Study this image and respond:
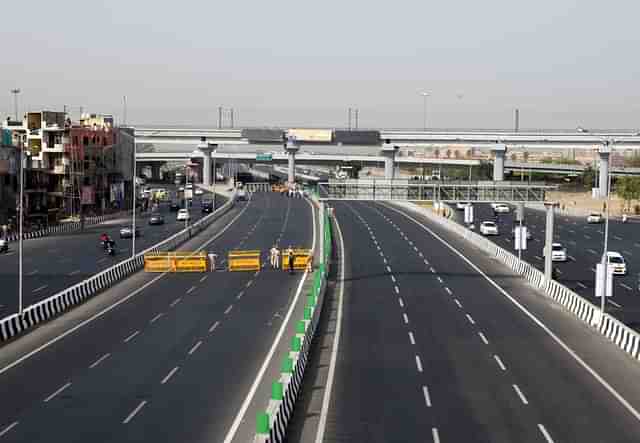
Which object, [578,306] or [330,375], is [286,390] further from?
[578,306]

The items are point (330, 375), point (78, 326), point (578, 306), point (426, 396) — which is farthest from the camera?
point (578, 306)

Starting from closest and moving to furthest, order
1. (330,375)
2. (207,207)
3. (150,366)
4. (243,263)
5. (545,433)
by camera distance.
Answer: (545,433), (330,375), (150,366), (243,263), (207,207)

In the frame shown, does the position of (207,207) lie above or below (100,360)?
above

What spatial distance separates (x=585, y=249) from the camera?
7381cm

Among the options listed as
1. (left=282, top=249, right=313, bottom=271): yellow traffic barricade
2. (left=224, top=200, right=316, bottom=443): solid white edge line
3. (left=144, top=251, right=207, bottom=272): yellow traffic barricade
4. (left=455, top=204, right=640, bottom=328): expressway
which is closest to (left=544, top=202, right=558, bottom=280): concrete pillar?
(left=455, top=204, right=640, bottom=328): expressway

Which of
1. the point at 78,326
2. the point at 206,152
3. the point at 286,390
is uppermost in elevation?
the point at 206,152

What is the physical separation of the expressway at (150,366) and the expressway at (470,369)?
2.94 metres

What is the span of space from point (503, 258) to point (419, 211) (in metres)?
55.7

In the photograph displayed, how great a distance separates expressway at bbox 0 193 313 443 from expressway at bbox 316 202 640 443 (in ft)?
9.63

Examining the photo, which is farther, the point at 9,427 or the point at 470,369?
the point at 470,369

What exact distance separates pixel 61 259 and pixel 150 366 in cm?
3567

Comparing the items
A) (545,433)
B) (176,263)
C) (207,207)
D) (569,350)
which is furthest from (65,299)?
(207,207)

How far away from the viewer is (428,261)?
206 ft

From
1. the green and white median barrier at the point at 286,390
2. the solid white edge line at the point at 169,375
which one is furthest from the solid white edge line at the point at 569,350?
the solid white edge line at the point at 169,375
